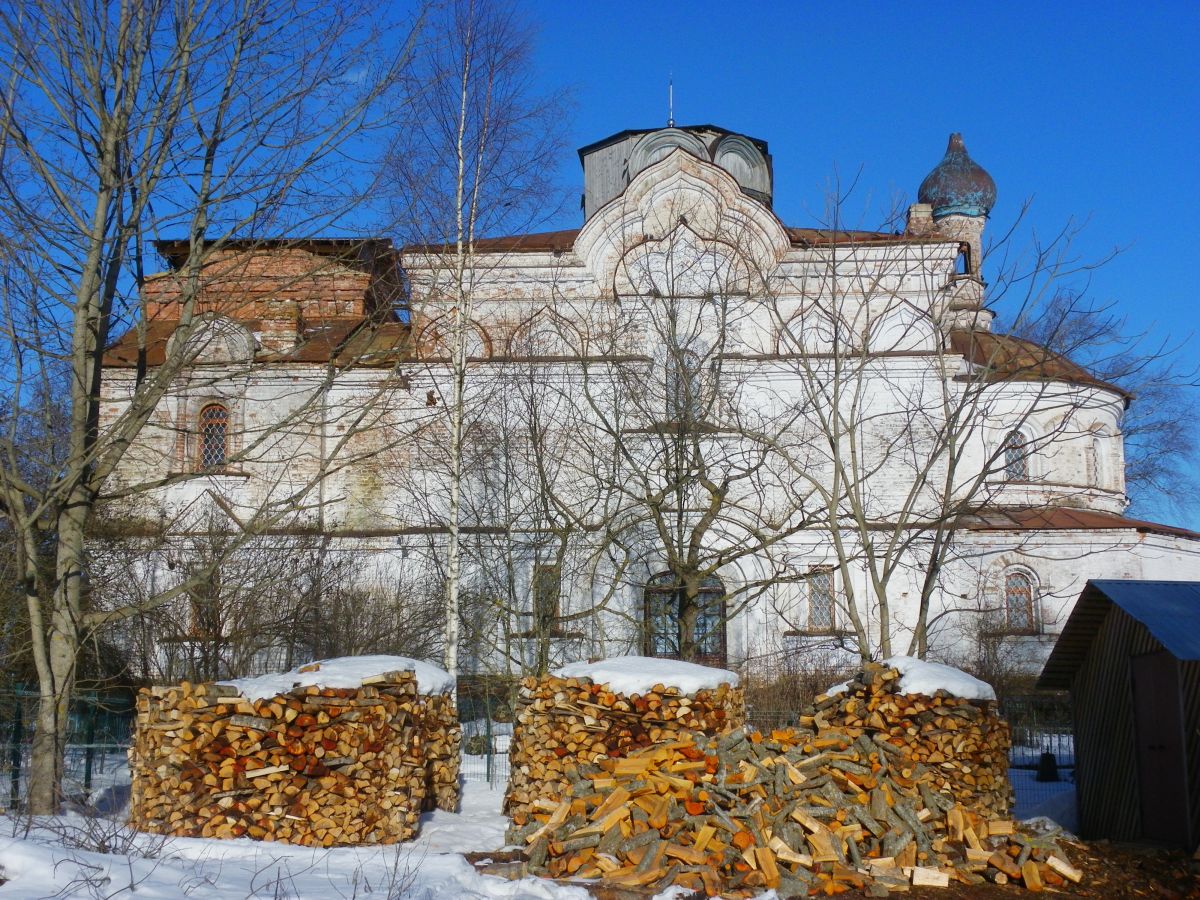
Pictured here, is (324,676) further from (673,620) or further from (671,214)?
(671,214)

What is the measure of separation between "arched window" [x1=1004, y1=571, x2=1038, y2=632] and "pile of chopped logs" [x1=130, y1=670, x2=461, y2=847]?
656 inches

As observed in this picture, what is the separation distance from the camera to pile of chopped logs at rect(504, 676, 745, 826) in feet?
35.6

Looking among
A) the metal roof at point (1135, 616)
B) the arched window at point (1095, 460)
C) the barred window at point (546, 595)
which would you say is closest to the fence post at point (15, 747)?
the barred window at point (546, 595)

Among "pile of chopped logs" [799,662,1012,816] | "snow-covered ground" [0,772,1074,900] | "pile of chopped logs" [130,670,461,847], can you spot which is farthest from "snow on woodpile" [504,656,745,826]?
"pile of chopped logs" [130,670,461,847]

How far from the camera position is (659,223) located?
24.3 m

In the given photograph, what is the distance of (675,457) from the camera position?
17.9m

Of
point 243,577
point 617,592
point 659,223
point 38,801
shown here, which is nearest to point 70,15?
point 38,801

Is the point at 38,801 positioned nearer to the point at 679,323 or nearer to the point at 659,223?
the point at 679,323

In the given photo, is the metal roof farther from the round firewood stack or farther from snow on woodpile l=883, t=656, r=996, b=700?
the round firewood stack

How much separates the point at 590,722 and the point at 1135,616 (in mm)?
5369

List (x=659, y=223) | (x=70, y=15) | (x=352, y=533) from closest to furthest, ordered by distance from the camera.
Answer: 1. (x=70, y=15)
2. (x=352, y=533)
3. (x=659, y=223)

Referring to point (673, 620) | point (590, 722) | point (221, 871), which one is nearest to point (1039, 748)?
point (673, 620)

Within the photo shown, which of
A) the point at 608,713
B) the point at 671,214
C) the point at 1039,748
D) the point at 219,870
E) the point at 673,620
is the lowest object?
the point at 1039,748

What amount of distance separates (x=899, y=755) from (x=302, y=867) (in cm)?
537
